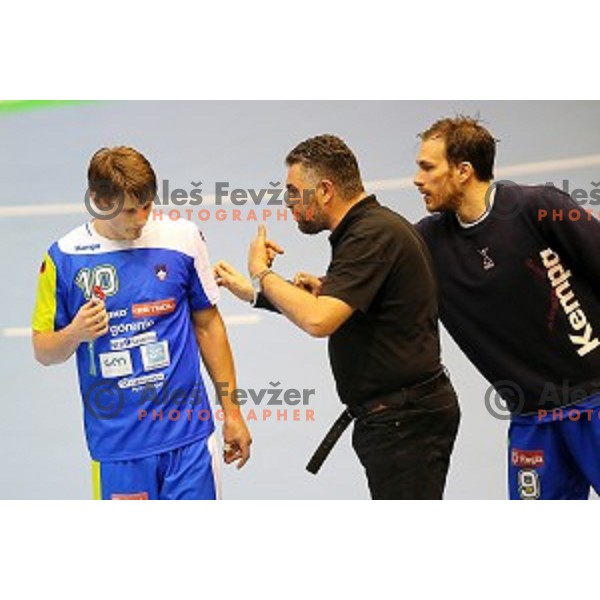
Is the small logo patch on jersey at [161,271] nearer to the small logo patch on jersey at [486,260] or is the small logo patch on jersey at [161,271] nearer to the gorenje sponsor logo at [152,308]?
the gorenje sponsor logo at [152,308]

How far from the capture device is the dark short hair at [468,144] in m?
3.72

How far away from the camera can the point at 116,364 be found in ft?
11.7

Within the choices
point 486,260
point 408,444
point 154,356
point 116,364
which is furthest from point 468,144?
point 116,364

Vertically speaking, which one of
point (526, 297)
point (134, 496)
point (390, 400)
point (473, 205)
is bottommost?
point (134, 496)

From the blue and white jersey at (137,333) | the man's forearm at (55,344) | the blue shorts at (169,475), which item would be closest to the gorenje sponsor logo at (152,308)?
the blue and white jersey at (137,333)

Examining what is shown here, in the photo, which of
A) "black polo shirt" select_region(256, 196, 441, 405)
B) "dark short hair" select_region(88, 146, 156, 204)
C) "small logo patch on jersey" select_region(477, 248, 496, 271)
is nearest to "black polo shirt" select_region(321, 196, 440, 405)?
"black polo shirt" select_region(256, 196, 441, 405)

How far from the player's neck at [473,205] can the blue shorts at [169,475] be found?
3.65 feet

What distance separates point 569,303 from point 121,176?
1512 millimetres

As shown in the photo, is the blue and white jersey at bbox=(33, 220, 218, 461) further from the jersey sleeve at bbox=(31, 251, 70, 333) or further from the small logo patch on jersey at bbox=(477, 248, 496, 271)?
the small logo patch on jersey at bbox=(477, 248, 496, 271)

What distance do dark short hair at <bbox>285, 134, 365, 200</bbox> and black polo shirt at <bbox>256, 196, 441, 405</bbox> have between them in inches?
3.5

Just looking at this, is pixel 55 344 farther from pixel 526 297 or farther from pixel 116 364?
pixel 526 297

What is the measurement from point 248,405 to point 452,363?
76 centimetres

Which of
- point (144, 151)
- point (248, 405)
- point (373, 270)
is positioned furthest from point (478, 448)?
point (144, 151)

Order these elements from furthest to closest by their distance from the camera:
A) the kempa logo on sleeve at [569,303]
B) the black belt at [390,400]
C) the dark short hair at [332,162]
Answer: the kempa logo on sleeve at [569,303] → the dark short hair at [332,162] → the black belt at [390,400]
